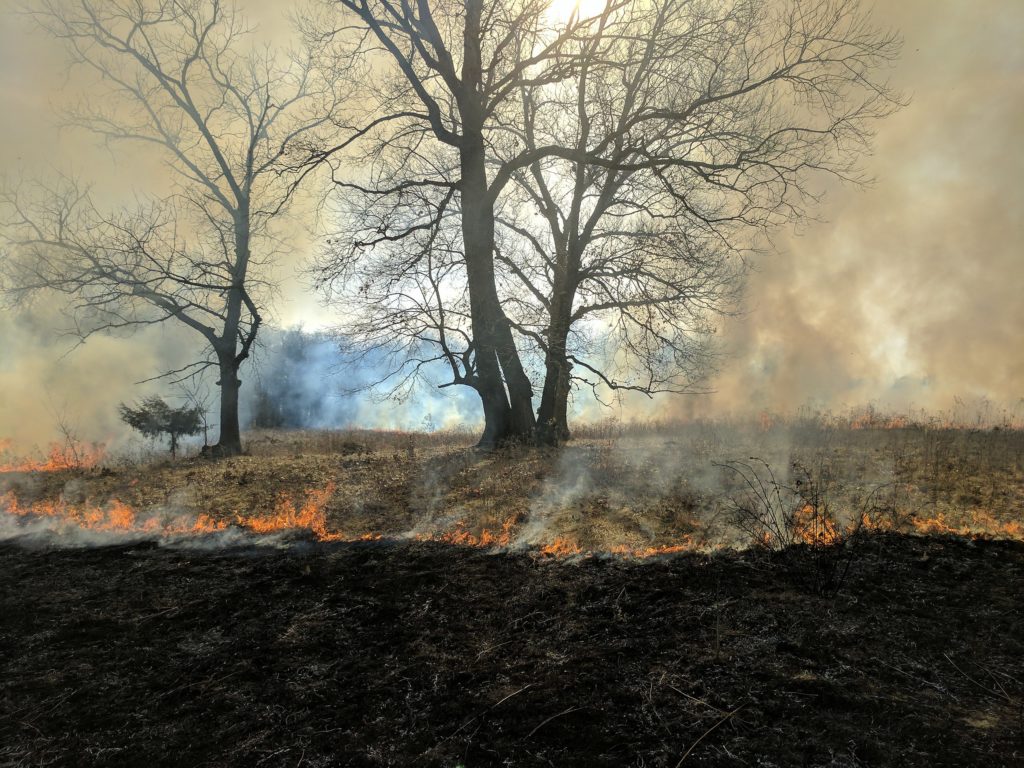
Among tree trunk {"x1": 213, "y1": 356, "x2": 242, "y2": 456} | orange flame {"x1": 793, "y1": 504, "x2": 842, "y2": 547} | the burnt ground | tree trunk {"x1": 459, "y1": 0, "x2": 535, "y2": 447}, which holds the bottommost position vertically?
the burnt ground

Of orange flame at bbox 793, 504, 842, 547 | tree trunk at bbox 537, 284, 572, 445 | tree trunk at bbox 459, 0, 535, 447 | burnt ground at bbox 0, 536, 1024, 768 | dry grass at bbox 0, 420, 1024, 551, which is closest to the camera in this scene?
burnt ground at bbox 0, 536, 1024, 768

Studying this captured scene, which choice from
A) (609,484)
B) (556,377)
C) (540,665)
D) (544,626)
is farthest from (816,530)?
(556,377)

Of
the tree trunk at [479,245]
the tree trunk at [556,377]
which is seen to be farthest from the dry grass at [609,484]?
the tree trunk at [479,245]

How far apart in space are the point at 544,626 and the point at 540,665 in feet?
2.12

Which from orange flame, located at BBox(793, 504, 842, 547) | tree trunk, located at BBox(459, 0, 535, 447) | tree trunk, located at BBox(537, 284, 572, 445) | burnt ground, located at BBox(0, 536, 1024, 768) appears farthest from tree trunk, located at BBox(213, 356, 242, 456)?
orange flame, located at BBox(793, 504, 842, 547)

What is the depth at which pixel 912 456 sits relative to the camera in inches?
364

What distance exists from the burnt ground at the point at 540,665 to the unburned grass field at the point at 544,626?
2 centimetres

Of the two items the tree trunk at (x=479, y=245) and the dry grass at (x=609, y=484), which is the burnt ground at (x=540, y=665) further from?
the tree trunk at (x=479, y=245)

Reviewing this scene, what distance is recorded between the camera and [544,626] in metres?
4.68

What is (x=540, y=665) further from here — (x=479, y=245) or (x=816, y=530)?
(x=479, y=245)

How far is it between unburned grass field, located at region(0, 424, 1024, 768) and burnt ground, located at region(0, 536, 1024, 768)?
2 centimetres

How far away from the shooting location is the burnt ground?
10.3 ft

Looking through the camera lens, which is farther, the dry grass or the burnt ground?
the dry grass

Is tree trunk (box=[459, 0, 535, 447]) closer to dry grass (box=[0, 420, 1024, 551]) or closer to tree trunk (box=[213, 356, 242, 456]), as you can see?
dry grass (box=[0, 420, 1024, 551])
